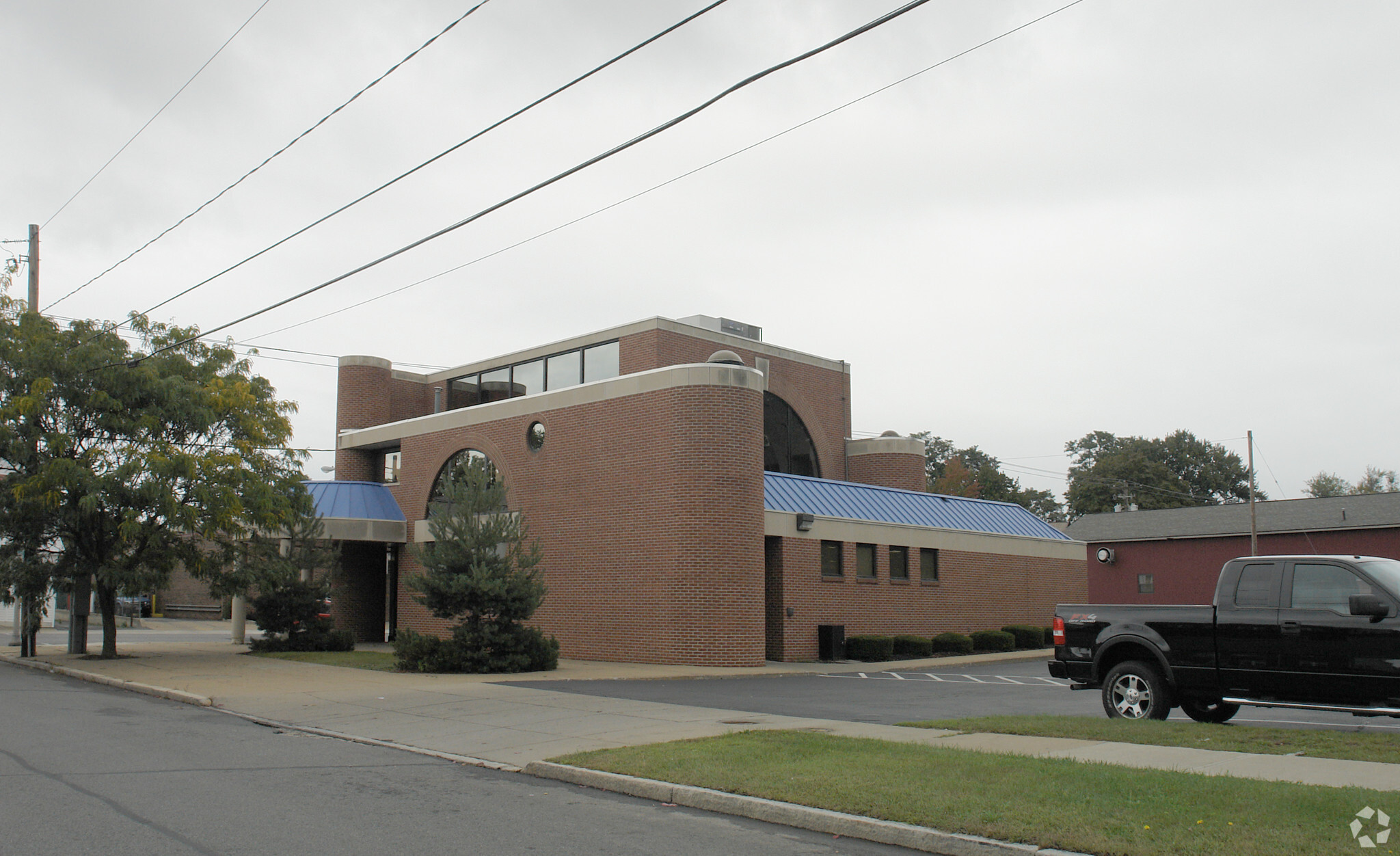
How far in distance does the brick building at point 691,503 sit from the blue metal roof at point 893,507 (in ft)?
0.32

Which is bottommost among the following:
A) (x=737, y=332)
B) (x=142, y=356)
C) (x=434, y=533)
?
(x=434, y=533)

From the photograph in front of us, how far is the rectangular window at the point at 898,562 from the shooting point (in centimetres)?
2977

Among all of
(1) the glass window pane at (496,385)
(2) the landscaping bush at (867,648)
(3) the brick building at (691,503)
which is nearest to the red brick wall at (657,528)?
(3) the brick building at (691,503)

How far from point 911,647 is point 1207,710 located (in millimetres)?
15907

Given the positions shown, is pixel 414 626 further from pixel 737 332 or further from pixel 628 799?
pixel 628 799

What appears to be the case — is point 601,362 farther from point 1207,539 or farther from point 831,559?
point 1207,539

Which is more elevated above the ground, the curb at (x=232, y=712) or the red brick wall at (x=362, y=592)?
the red brick wall at (x=362, y=592)

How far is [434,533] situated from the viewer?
2184 cm

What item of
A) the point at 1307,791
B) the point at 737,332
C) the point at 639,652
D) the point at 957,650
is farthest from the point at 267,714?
the point at 737,332

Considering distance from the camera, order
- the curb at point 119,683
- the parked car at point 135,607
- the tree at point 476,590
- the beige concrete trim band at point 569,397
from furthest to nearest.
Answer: the parked car at point 135,607, the beige concrete trim band at point 569,397, the tree at point 476,590, the curb at point 119,683

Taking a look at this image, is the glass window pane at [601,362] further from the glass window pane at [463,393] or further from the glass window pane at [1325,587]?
the glass window pane at [1325,587]

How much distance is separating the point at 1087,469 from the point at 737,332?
6633cm

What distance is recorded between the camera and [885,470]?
119 feet

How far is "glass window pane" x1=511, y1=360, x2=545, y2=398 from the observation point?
32750mm
